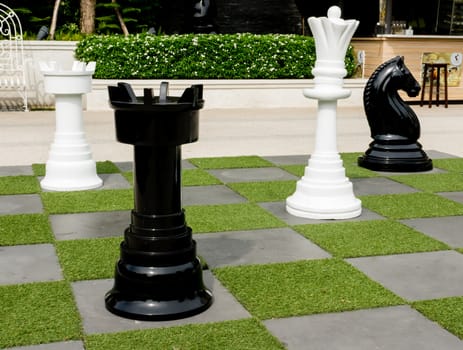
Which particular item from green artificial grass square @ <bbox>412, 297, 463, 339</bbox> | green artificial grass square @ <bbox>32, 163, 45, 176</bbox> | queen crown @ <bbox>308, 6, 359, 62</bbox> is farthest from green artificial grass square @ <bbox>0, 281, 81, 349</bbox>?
green artificial grass square @ <bbox>32, 163, 45, 176</bbox>

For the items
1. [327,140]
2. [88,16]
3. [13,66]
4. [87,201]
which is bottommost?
[87,201]

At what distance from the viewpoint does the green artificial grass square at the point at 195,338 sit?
3.11m

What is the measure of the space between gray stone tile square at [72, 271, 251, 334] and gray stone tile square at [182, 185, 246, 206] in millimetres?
2089

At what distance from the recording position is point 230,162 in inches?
308

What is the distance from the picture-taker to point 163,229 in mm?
3473

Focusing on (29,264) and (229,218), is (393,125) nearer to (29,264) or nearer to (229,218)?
(229,218)

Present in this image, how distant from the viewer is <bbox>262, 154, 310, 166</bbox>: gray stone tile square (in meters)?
7.85

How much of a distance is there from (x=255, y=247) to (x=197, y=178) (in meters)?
2.40

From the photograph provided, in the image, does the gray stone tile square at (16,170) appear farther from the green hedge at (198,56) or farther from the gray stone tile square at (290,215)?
the green hedge at (198,56)

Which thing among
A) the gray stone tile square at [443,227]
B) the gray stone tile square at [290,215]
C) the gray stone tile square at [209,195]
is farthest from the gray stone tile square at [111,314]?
the gray stone tile square at [209,195]

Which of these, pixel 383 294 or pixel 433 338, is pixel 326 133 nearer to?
pixel 383 294

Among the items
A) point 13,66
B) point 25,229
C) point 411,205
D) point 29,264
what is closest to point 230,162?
point 411,205

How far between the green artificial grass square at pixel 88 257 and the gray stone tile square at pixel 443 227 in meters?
2.27

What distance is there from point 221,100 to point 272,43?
5.08ft
